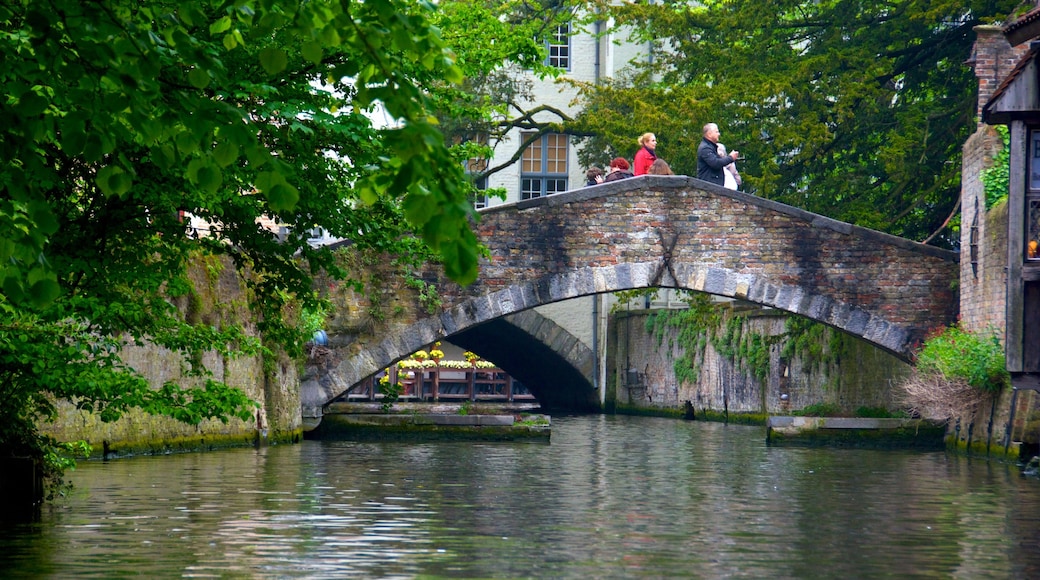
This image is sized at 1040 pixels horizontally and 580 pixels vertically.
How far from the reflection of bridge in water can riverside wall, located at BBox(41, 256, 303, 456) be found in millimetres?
14183

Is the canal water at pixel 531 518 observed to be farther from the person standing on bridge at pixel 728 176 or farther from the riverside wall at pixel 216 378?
the person standing on bridge at pixel 728 176

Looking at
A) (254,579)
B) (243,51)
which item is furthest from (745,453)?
(254,579)

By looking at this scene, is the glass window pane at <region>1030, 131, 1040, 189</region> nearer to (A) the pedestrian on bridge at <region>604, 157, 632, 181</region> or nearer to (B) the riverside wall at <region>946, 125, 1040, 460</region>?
(B) the riverside wall at <region>946, 125, 1040, 460</region>

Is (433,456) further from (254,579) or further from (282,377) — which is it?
(254,579)

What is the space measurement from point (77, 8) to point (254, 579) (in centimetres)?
304

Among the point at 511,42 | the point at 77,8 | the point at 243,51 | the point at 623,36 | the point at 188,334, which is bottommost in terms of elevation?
the point at 188,334

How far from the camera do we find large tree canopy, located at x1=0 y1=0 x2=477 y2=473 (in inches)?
162

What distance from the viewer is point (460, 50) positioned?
13211mm

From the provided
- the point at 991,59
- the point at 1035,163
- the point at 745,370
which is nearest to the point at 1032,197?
the point at 1035,163

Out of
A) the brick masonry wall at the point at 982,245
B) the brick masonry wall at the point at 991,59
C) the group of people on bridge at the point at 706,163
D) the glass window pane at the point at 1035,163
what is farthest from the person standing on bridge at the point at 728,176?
the glass window pane at the point at 1035,163

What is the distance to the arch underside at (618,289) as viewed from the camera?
19266 mm

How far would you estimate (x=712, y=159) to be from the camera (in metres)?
19.6

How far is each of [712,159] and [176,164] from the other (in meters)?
11.4

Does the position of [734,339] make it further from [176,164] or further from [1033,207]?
[176,164]
